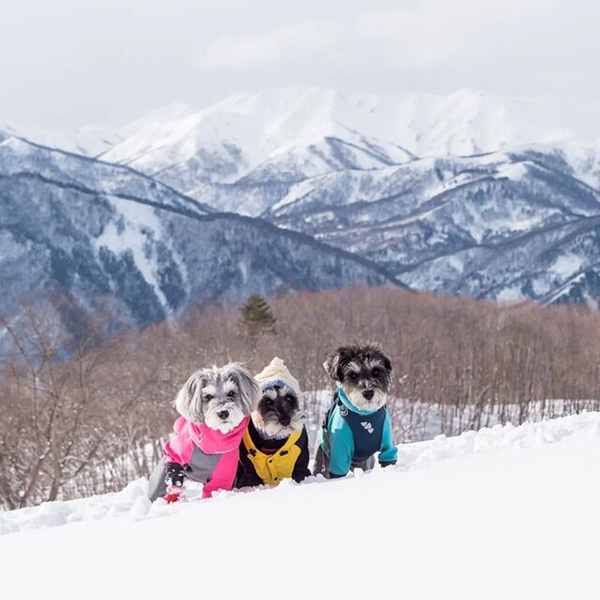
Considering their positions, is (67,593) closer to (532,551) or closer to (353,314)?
(532,551)

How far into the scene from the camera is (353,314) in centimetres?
6981

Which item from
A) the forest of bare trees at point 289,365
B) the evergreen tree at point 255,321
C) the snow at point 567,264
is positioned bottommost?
the forest of bare trees at point 289,365

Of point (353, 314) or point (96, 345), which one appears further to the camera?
point (353, 314)

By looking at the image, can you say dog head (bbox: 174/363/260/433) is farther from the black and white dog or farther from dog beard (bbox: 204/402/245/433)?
the black and white dog

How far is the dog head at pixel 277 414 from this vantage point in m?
5.37

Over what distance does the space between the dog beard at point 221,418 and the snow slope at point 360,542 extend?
0.52 metres

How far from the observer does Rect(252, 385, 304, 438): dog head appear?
5367 millimetres

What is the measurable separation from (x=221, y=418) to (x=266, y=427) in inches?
18.4

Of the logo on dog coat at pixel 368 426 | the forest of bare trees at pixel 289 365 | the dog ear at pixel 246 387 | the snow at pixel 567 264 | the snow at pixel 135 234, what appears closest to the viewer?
the dog ear at pixel 246 387

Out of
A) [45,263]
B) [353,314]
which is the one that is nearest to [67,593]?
[353,314]

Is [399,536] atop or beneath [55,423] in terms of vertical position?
atop

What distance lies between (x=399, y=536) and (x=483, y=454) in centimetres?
245

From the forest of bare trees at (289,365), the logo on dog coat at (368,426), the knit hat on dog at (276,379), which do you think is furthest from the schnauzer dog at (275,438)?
the forest of bare trees at (289,365)

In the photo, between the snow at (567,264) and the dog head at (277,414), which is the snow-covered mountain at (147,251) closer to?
the snow at (567,264)
